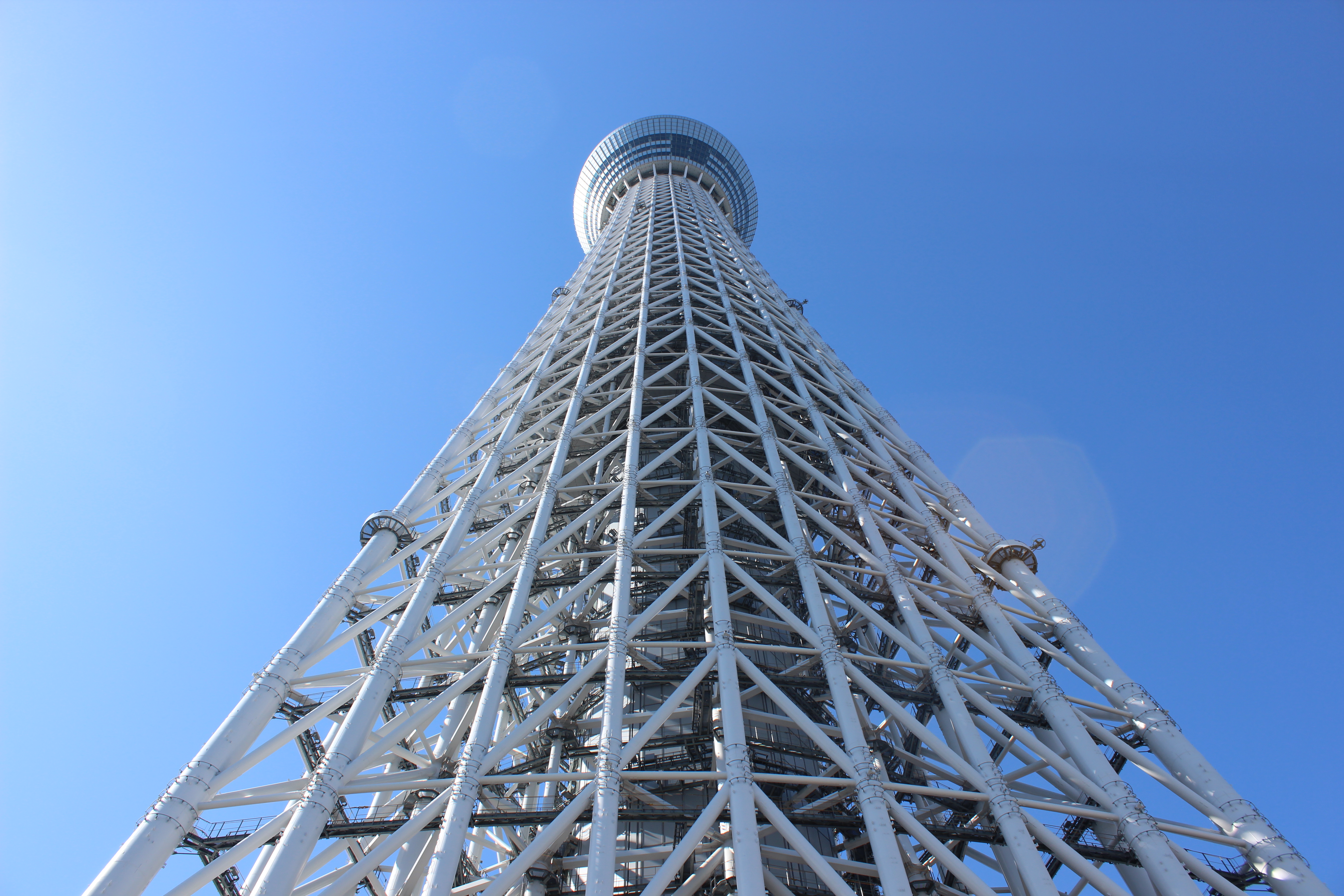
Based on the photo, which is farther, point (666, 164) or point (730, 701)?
point (666, 164)

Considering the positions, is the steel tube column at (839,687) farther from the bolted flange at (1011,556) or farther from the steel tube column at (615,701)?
the bolted flange at (1011,556)

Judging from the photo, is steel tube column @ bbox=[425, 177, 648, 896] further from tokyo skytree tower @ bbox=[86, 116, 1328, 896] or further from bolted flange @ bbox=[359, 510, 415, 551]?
bolted flange @ bbox=[359, 510, 415, 551]

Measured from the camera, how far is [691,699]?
20641mm

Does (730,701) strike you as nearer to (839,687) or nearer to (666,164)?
(839,687)

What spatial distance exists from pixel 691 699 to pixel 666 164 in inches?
2714

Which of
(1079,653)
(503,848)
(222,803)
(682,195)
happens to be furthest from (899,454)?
(682,195)

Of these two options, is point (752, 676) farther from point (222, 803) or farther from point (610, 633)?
point (222, 803)

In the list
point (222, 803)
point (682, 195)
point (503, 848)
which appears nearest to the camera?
point (222, 803)

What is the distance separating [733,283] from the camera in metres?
45.9

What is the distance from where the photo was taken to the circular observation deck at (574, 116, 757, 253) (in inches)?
3152

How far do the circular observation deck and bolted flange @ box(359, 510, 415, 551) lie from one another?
62.3m

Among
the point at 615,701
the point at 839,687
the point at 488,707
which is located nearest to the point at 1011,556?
the point at 839,687

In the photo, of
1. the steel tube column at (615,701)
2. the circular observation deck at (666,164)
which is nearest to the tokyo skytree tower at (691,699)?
the steel tube column at (615,701)

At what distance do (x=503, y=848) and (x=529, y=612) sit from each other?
19.8 feet
